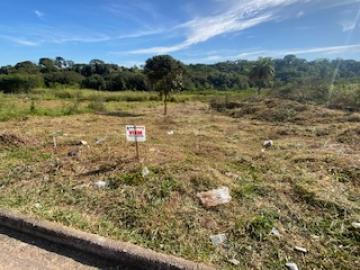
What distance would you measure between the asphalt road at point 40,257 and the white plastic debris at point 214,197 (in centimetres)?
100

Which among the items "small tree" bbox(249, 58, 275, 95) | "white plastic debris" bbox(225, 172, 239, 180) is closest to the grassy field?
"white plastic debris" bbox(225, 172, 239, 180)

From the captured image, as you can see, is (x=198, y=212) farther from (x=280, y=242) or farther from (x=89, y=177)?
(x=89, y=177)

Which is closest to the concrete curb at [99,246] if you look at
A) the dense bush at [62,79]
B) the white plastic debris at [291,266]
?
the white plastic debris at [291,266]

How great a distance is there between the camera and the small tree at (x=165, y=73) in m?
15.0

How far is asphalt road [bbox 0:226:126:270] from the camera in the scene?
6.55 ft

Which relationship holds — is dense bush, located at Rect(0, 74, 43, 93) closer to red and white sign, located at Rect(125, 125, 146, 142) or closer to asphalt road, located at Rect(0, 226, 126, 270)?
red and white sign, located at Rect(125, 125, 146, 142)

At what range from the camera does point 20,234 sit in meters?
2.40

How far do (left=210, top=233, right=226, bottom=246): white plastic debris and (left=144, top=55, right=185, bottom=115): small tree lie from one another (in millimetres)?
12776

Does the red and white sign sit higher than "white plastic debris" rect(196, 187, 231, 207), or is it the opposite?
the red and white sign

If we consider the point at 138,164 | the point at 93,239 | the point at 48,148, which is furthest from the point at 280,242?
the point at 48,148

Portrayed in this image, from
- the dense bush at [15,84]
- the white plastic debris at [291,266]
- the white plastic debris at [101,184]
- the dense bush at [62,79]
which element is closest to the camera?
the white plastic debris at [291,266]

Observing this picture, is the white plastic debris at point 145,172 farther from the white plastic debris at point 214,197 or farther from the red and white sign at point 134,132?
the white plastic debris at point 214,197

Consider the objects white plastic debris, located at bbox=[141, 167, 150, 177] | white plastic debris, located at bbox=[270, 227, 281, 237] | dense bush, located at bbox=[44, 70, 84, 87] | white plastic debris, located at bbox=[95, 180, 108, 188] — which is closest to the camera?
white plastic debris, located at bbox=[270, 227, 281, 237]

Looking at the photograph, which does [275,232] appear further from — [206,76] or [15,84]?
[206,76]
